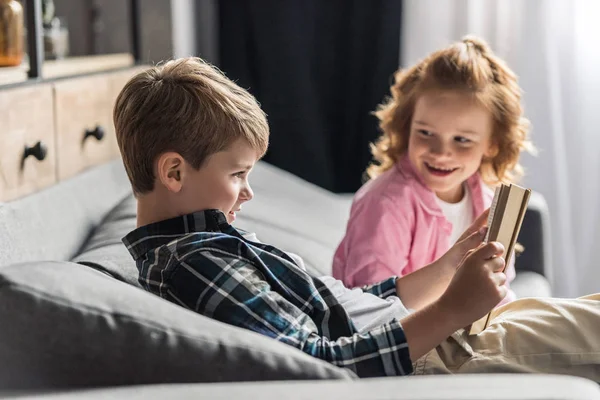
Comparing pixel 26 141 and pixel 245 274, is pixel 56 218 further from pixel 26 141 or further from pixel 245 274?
pixel 245 274

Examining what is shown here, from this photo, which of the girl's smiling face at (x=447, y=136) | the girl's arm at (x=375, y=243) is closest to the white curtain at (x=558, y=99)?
the girl's smiling face at (x=447, y=136)

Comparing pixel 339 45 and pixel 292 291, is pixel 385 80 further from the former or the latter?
pixel 292 291

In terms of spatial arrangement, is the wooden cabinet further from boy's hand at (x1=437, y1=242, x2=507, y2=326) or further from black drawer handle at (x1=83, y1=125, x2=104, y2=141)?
boy's hand at (x1=437, y1=242, x2=507, y2=326)

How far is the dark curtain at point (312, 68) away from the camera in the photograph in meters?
3.26

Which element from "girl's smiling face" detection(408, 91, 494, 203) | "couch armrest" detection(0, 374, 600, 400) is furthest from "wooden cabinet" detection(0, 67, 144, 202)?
"couch armrest" detection(0, 374, 600, 400)

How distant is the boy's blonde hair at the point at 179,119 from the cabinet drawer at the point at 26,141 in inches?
22.3

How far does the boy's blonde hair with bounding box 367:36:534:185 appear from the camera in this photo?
5.99 ft

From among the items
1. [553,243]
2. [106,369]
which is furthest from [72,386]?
[553,243]

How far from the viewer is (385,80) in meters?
3.24

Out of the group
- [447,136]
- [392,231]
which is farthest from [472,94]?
[392,231]

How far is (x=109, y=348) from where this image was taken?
0.89 meters

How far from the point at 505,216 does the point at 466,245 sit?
0.82 ft

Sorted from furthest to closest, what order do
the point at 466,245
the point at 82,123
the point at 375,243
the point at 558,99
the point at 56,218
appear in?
1. the point at 558,99
2. the point at 82,123
3. the point at 375,243
4. the point at 56,218
5. the point at 466,245

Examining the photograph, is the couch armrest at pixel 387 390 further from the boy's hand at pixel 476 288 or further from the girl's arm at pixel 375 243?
the girl's arm at pixel 375 243
